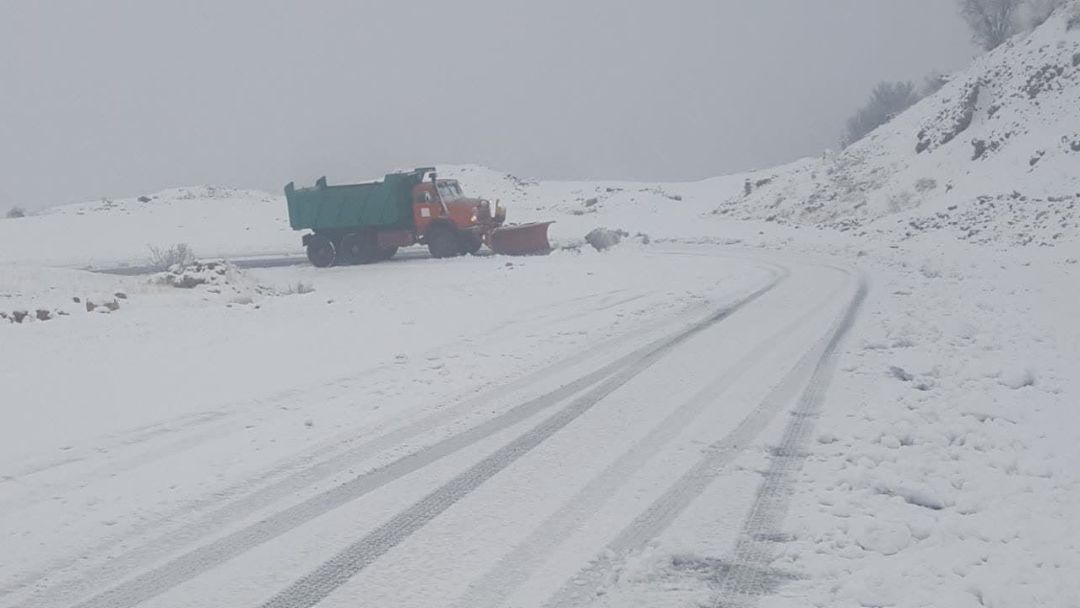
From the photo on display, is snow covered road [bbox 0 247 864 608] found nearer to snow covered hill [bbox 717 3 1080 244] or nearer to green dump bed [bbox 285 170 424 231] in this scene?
green dump bed [bbox 285 170 424 231]

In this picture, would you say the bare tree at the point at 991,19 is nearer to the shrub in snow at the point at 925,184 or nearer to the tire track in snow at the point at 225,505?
the shrub in snow at the point at 925,184

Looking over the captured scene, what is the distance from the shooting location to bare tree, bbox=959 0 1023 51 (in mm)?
58094

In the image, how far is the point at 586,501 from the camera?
552cm

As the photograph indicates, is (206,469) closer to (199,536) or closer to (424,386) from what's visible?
(199,536)

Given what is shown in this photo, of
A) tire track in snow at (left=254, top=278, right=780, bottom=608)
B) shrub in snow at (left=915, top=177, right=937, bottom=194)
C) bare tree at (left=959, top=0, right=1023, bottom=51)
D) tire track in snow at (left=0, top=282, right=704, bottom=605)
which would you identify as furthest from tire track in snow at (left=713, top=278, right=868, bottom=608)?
bare tree at (left=959, top=0, right=1023, bottom=51)

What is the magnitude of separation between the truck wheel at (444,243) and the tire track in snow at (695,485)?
18812 millimetres

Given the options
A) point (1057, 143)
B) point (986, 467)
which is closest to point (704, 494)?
point (986, 467)

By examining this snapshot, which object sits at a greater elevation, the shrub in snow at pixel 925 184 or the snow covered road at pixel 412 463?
the shrub in snow at pixel 925 184

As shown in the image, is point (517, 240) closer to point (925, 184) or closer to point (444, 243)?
point (444, 243)

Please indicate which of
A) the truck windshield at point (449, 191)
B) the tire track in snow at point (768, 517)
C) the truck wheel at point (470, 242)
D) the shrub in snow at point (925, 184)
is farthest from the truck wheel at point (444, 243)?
the shrub in snow at point (925, 184)

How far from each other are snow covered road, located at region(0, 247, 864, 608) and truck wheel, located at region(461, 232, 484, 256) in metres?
15.1

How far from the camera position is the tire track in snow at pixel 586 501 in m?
4.36

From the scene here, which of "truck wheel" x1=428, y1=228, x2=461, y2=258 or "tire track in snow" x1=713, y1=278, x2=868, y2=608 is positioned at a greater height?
"truck wheel" x1=428, y1=228, x2=461, y2=258

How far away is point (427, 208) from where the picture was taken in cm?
2816
